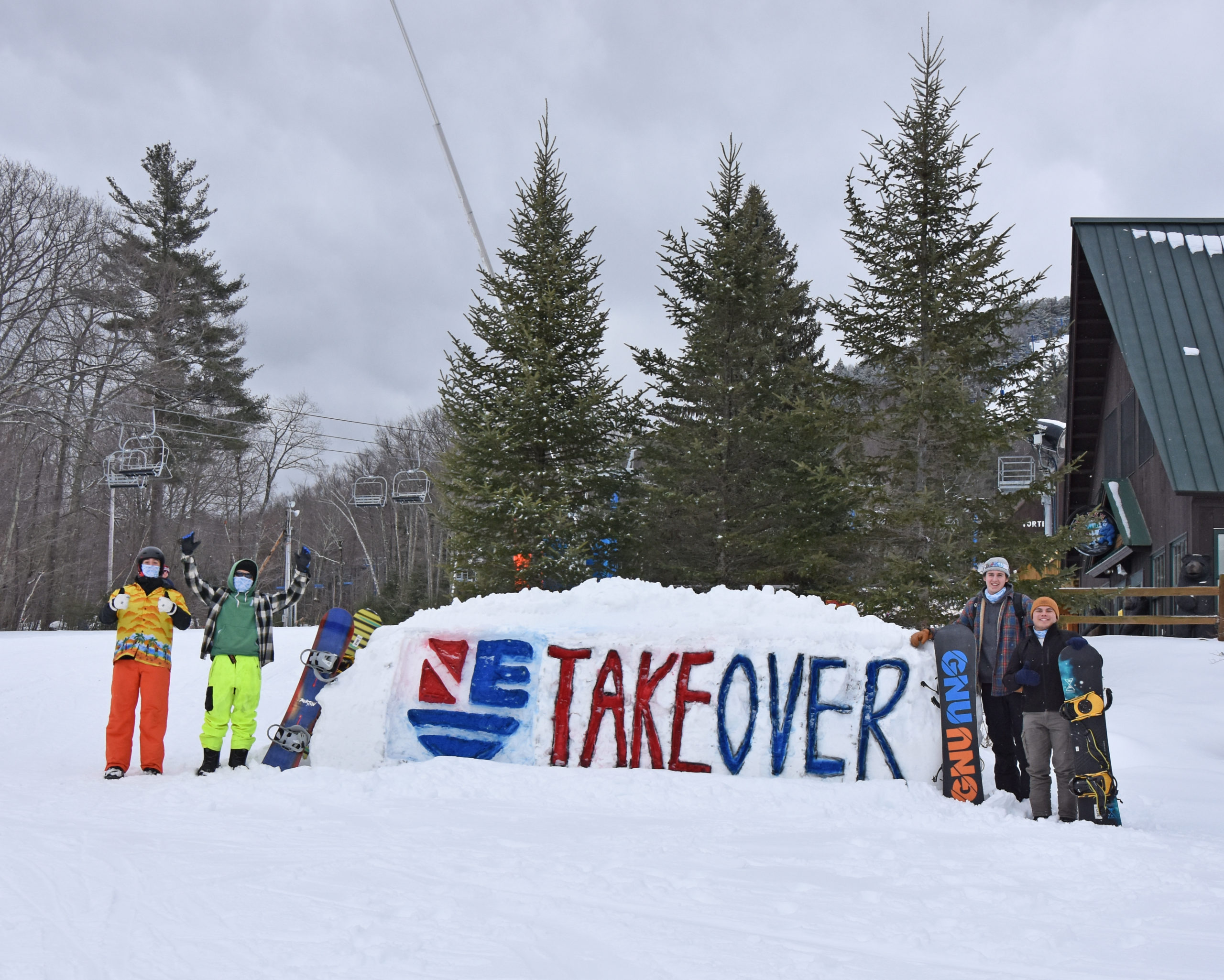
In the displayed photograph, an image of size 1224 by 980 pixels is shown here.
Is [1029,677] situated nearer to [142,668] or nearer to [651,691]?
[651,691]

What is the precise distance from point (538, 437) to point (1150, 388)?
428 inches

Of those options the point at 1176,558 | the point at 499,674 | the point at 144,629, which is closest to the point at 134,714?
the point at 144,629

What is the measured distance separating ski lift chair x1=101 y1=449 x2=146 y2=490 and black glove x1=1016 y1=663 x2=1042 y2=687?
83.4 ft

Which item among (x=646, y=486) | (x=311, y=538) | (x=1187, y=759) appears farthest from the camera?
(x=311, y=538)

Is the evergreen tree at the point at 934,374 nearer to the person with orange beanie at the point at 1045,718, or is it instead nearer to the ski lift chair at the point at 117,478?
the person with orange beanie at the point at 1045,718

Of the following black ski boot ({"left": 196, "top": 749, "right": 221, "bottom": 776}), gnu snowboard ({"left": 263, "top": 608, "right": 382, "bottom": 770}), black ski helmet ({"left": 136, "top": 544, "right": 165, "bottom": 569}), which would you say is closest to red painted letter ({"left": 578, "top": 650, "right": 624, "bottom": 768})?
gnu snowboard ({"left": 263, "top": 608, "right": 382, "bottom": 770})

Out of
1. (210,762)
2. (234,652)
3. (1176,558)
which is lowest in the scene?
(210,762)

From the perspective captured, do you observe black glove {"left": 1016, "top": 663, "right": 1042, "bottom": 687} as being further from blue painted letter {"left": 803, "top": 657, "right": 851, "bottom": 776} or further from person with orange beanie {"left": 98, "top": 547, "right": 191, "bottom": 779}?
person with orange beanie {"left": 98, "top": 547, "right": 191, "bottom": 779}

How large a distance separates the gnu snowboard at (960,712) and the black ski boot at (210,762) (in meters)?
5.21

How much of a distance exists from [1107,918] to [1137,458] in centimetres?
1836

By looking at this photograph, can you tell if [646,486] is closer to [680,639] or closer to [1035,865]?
[680,639]

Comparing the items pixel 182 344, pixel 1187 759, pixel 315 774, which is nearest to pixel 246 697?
pixel 315 774

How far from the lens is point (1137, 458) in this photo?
20.1m

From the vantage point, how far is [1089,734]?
6125 millimetres
